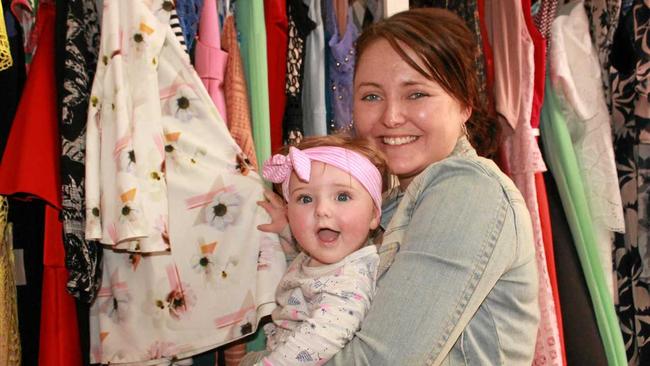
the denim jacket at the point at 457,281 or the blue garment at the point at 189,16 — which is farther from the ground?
the blue garment at the point at 189,16

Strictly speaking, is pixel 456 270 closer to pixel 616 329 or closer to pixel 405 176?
pixel 405 176

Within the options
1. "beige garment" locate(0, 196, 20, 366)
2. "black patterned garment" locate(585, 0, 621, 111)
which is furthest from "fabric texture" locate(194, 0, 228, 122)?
"black patterned garment" locate(585, 0, 621, 111)

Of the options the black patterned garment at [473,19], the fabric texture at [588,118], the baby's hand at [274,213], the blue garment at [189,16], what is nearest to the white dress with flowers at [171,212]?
the baby's hand at [274,213]

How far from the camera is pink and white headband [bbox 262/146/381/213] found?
1.24 metres

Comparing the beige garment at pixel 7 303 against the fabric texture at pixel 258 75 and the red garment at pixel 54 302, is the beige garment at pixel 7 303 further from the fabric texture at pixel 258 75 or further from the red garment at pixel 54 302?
the fabric texture at pixel 258 75

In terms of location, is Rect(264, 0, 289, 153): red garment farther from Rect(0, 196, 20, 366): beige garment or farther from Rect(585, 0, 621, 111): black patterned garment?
Rect(585, 0, 621, 111): black patterned garment

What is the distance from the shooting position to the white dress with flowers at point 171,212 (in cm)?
130

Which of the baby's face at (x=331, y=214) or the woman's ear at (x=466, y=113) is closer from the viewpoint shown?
the baby's face at (x=331, y=214)

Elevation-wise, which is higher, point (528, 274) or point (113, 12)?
point (113, 12)

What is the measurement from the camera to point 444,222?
0.99 m

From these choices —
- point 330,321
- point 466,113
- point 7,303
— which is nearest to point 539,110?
point 466,113

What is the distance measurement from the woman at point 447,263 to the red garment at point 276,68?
0.44m

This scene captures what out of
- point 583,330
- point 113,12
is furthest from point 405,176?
point 583,330

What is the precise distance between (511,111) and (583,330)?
717 millimetres
